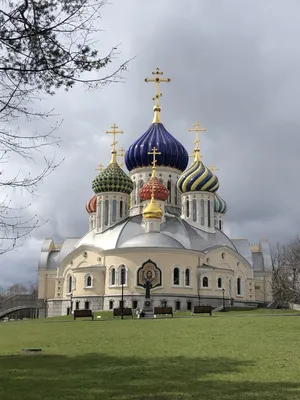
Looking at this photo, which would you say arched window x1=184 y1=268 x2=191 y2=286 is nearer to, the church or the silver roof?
the church

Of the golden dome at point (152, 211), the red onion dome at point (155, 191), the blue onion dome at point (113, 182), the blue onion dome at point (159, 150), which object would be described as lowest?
the golden dome at point (152, 211)

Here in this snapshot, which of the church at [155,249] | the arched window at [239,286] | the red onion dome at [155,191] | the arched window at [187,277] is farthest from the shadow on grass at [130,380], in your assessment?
the arched window at [239,286]

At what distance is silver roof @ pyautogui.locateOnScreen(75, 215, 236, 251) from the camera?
43.2 m

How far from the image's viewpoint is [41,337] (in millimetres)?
19281

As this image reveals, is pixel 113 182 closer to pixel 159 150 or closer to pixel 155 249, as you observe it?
pixel 159 150

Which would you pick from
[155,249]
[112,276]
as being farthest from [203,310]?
[112,276]

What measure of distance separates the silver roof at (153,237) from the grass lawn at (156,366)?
2351 cm

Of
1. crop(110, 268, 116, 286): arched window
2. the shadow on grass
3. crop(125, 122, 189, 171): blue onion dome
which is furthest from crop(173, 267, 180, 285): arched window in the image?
the shadow on grass

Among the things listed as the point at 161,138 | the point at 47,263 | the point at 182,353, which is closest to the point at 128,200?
the point at 161,138

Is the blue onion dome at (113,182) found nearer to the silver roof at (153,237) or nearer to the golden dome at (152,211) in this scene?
the silver roof at (153,237)

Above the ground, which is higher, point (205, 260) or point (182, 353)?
point (205, 260)

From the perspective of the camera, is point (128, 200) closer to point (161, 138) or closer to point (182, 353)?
point (161, 138)

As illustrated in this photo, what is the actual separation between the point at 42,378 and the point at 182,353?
14.5 feet

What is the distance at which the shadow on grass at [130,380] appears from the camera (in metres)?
8.93
